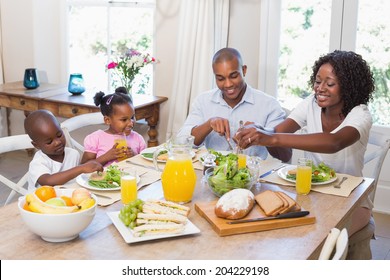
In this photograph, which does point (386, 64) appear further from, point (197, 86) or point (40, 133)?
point (40, 133)

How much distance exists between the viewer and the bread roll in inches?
59.5

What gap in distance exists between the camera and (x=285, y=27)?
3.42 meters

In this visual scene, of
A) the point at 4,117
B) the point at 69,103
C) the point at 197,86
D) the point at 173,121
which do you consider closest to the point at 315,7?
the point at 197,86

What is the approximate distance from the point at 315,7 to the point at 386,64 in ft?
1.83

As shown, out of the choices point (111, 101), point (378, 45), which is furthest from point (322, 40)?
point (111, 101)

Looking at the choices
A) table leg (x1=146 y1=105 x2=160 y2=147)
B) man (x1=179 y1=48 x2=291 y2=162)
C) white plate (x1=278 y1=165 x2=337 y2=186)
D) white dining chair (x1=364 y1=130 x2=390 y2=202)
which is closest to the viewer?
white plate (x1=278 y1=165 x2=337 y2=186)

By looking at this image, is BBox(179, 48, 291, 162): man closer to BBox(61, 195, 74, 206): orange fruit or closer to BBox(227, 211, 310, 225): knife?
BBox(227, 211, 310, 225): knife

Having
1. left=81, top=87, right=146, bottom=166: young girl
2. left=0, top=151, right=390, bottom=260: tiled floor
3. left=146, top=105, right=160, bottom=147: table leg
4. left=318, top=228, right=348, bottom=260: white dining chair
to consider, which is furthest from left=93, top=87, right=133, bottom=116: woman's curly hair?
left=318, top=228, right=348, bottom=260: white dining chair

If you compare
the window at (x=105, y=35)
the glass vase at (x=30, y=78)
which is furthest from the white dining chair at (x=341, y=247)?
the glass vase at (x=30, y=78)

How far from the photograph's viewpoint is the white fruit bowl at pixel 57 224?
1.32m

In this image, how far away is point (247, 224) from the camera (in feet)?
4.83

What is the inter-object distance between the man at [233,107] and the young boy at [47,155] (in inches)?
22.7

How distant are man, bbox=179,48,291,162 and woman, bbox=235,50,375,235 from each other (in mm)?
235

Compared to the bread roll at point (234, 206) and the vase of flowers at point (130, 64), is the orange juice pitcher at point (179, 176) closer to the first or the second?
the bread roll at point (234, 206)
